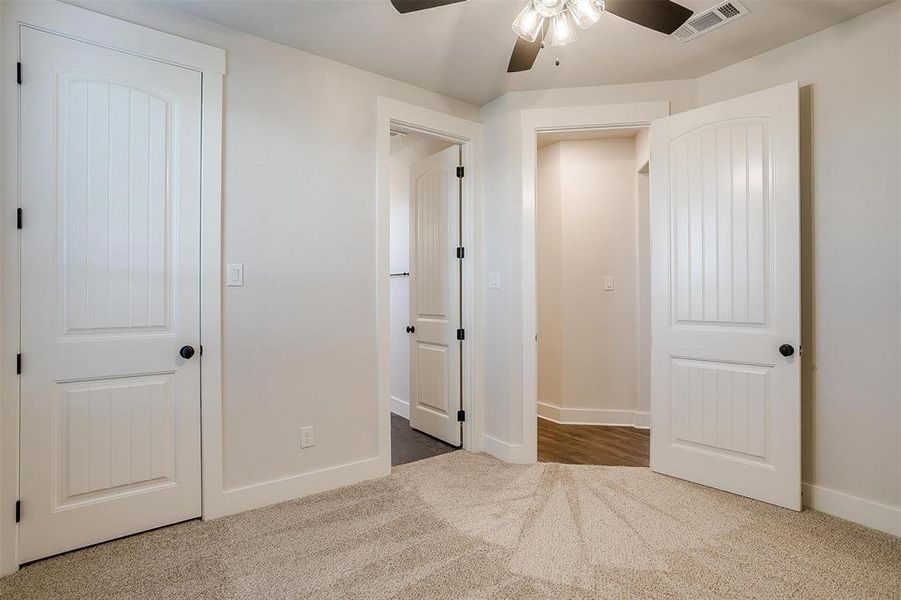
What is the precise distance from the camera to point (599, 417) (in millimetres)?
4109

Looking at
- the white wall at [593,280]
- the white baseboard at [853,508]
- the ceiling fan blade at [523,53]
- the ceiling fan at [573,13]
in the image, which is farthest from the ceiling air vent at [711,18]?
the white baseboard at [853,508]

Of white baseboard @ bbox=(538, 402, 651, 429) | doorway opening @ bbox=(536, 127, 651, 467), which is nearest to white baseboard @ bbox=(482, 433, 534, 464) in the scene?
doorway opening @ bbox=(536, 127, 651, 467)

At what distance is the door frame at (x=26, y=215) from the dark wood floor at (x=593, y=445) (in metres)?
2.12

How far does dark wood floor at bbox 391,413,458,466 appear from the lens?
3238 mm

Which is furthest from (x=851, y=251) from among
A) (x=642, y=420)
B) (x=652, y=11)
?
(x=642, y=420)

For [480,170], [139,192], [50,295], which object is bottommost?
[50,295]

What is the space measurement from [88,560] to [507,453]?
226 centimetres

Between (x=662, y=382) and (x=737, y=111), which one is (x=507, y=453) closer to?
(x=662, y=382)

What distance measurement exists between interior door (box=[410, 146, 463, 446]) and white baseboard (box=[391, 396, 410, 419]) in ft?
1.04

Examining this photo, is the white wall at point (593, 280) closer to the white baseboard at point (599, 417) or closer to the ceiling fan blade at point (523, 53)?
the white baseboard at point (599, 417)

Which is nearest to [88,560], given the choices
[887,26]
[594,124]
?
[594,124]

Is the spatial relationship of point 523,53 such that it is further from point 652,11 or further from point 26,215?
point 26,215

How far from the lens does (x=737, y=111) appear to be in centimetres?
258

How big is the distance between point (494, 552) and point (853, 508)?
6.07ft
